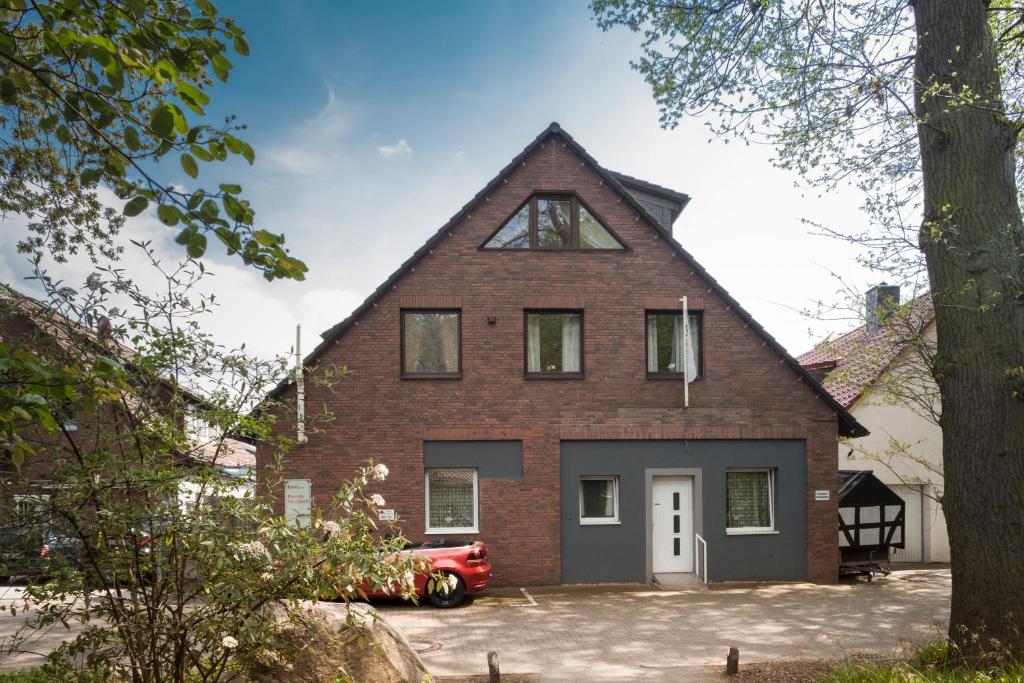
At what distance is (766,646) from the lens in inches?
376

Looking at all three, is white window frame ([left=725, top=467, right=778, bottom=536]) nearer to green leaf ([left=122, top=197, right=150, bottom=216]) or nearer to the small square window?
the small square window

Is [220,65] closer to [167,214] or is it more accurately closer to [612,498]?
[167,214]

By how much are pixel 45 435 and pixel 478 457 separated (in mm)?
9960

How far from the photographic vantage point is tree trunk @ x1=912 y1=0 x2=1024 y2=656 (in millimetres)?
6910

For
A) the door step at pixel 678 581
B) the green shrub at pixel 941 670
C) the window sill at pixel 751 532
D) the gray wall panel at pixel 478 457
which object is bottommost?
the door step at pixel 678 581

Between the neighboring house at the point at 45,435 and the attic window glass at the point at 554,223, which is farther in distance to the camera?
the attic window glass at the point at 554,223

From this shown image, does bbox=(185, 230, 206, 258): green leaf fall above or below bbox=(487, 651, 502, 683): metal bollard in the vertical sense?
above

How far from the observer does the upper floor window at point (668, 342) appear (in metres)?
14.6

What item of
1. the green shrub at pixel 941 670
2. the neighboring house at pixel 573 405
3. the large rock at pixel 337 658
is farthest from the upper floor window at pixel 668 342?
the large rock at pixel 337 658

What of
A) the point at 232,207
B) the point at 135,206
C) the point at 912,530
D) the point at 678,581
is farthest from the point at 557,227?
the point at 912,530

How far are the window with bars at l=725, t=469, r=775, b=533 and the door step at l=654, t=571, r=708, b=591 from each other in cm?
136

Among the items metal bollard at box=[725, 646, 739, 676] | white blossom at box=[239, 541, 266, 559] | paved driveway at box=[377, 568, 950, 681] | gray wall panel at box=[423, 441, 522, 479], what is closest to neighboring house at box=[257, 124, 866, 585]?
gray wall panel at box=[423, 441, 522, 479]

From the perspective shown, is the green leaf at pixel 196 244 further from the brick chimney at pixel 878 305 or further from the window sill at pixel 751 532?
the window sill at pixel 751 532

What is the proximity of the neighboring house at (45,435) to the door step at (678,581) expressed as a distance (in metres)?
10.8
